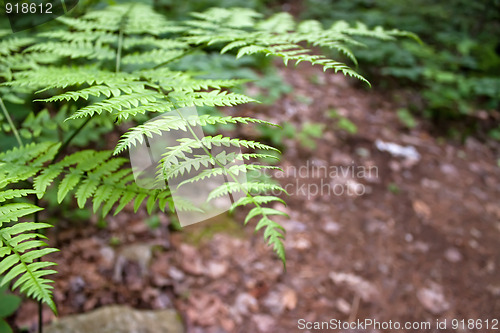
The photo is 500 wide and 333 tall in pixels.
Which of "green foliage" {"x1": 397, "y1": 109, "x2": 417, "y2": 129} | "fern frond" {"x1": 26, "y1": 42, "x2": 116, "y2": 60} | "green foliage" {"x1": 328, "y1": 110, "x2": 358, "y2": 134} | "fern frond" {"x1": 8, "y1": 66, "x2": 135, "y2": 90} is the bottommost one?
"green foliage" {"x1": 397, "y1": 109, "x2": 417, "y2": 129}

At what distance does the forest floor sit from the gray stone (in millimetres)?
122

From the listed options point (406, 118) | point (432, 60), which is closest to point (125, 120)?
point (406, 118)

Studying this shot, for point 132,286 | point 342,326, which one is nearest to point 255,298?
point 342,326

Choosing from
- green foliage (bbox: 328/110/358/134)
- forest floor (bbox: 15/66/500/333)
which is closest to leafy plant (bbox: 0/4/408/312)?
forest floor (bbox: 15/66/500/333)

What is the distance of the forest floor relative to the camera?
2512mm

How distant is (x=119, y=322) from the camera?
212 centimetres

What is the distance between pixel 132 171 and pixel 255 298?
5.84 ft

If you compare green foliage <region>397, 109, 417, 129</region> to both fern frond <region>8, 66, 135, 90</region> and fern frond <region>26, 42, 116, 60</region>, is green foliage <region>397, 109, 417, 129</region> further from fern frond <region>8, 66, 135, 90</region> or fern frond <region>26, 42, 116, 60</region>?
fern frond <region>8, 66, 135, 90</region>

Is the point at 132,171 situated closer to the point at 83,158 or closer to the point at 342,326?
the point at 83,158

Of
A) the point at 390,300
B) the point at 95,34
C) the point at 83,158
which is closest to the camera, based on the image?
the point at 83,158

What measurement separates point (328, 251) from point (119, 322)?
2049mm

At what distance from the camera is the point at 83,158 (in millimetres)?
1457

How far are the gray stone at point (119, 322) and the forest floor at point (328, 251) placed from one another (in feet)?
0.40

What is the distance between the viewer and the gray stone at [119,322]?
2.01 metres
